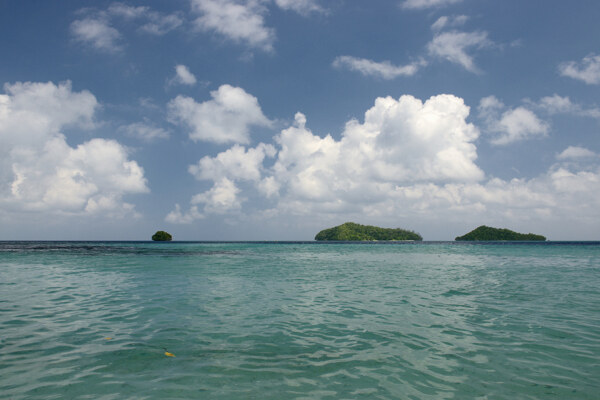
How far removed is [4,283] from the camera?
912 inches

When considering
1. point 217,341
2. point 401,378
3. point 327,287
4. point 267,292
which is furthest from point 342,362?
point 327,287

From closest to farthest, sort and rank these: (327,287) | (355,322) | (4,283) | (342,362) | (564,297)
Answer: (342,362) < (355,322) < (564,297) < (327,287) < (4,283)

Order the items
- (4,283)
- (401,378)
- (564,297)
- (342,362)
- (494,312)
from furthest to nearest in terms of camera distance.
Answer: (4,283) → (564,297) → (494,312) → (342,362) → (401,378)

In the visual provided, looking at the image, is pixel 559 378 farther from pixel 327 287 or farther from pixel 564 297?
pixel 327 287

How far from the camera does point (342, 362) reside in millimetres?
8523

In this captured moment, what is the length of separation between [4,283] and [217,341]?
72.4ft

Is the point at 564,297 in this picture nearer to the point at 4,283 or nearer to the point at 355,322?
the point at 355,322

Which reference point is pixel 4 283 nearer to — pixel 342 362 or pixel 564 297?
pixel 342 362

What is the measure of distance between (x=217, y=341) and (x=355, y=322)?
5.12 metres

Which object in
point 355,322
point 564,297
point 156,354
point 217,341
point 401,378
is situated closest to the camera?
point 401,378

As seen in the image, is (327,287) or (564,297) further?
(327,287)

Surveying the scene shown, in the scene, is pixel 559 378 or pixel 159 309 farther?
pixel 159 309

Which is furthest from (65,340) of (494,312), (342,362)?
(494,312)

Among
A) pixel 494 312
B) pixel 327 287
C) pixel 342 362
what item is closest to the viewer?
pixel 342 362
